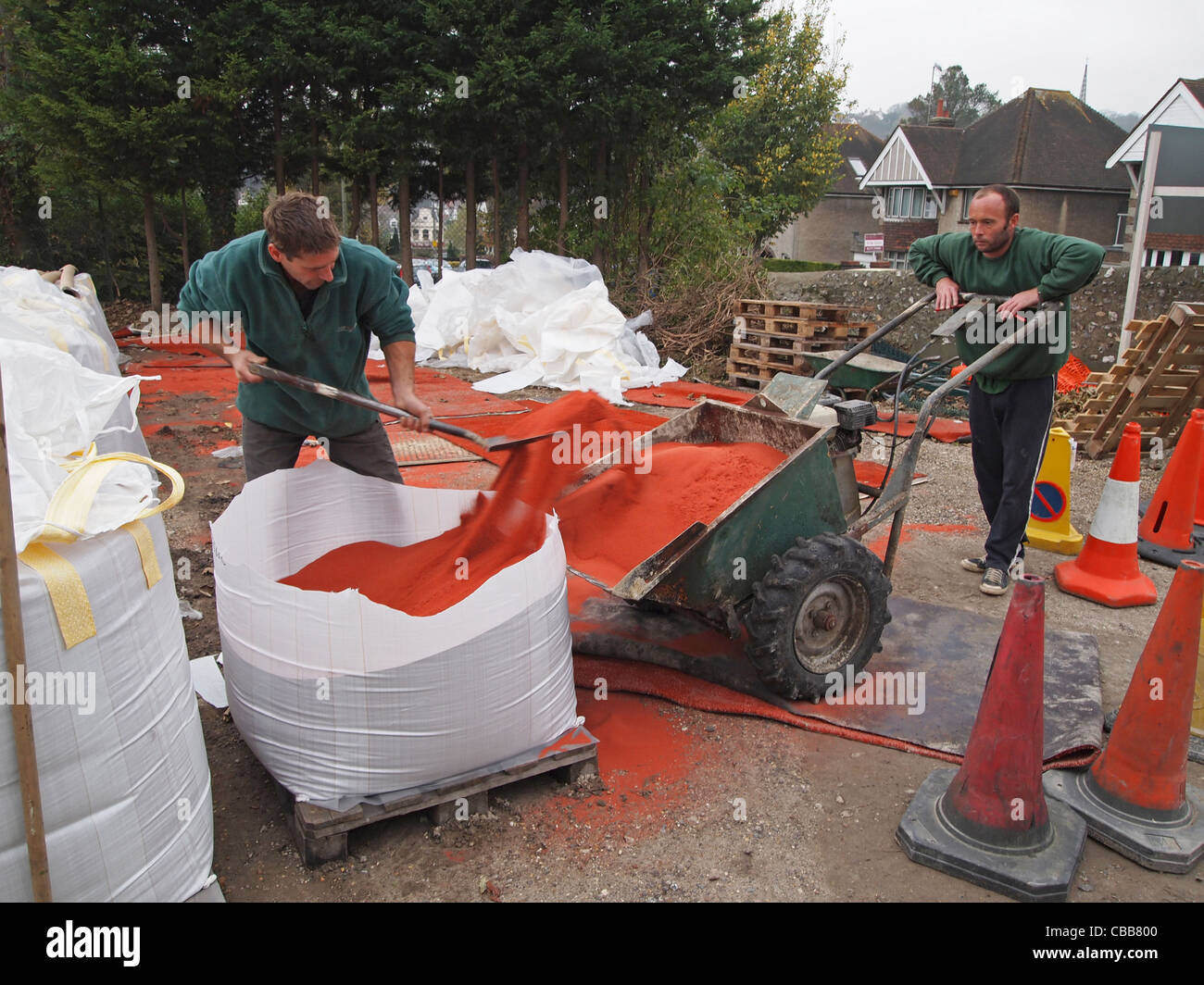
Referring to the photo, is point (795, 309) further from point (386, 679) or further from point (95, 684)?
point (95, 684)

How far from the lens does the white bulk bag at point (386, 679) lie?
237 cm

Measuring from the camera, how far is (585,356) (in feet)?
32.7

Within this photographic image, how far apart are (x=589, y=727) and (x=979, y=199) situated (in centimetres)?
306

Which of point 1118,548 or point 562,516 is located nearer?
point 562,516

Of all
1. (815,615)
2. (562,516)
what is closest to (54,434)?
(562,516)

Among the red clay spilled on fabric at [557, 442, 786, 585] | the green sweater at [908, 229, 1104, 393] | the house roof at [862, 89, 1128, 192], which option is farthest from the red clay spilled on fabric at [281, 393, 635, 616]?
the house roof at [862, 89, 1128, 192]

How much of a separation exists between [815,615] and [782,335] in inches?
275

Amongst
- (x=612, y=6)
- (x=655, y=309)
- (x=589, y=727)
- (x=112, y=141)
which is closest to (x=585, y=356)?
(x=655, y=309)

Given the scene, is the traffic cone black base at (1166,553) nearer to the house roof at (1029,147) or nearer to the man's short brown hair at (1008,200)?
the man's short brown hair at (1008,200)

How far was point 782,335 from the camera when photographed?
32.3ft

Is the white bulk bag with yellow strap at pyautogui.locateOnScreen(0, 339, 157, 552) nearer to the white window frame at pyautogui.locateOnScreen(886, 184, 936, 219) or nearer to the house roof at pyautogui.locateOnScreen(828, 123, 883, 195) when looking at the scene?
the white window frame at pyautogui.locateOnScreen(886, 184, 936, 219)

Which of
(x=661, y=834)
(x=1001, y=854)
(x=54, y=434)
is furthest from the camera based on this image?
(x=661, y=834)

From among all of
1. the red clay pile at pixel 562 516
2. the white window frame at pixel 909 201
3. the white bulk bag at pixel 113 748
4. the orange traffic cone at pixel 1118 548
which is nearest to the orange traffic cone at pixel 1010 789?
the red clay pile at pixel 562 516

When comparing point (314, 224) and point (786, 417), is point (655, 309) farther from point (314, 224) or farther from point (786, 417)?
point (314, 224)
